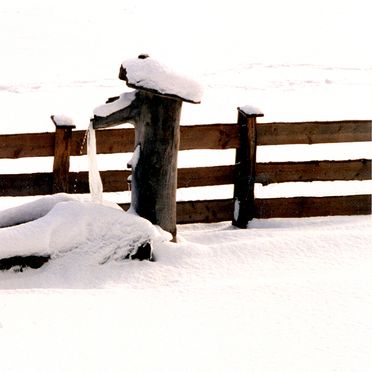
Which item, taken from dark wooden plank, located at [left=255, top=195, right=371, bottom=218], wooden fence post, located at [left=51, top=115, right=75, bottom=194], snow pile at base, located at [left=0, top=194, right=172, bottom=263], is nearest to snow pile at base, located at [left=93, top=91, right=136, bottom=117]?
snow pile at base, located at [left=0, top=194, right=172, bottom=263]

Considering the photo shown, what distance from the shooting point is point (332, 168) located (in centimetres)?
663

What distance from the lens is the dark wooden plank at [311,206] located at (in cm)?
655

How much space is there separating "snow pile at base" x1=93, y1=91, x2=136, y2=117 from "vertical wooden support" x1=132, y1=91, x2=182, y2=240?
3.4 inches

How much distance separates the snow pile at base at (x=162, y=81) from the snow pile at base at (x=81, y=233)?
917mm

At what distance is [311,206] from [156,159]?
2.42 m

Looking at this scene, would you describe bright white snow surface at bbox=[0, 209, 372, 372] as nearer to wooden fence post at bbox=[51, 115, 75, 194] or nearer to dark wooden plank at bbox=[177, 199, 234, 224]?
wooden fence post at bbox=[51, 115, 75, 194]

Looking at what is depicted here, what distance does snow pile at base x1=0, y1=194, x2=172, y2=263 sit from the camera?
14.2 ft

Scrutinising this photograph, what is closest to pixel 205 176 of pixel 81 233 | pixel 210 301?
pixel 81 233

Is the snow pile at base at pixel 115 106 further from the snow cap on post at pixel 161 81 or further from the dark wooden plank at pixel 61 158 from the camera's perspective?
the dark wooden plank at pixel 61 158

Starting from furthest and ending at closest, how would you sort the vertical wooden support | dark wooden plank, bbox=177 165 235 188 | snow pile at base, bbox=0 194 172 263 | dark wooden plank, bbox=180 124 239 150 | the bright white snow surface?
dark wooden plank, bbox=177 165 235 188
dark wooden plank, bbox=180 124 239 150
the vertical wooden support
snow pile at base, bbox=0 194 172 263
the bright white snow surface

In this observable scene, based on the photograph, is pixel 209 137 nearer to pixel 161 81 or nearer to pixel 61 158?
pixel 61 158

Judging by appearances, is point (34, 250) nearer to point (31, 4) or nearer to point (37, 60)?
point (37, 60)

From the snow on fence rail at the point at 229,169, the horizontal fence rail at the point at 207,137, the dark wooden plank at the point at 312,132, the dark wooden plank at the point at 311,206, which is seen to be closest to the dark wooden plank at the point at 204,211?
the snow on fence rail at the point at 229,169

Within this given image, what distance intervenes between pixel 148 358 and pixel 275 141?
3890mm
